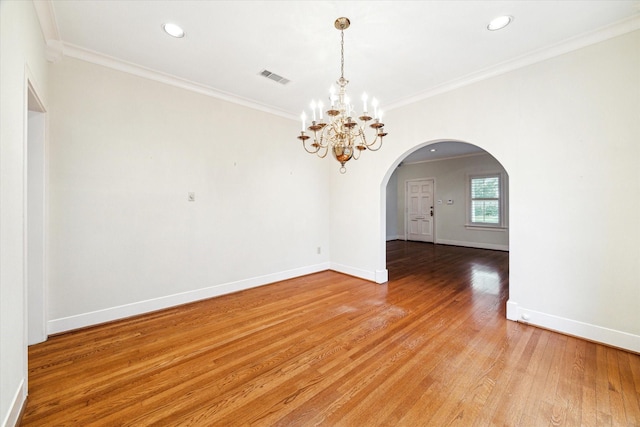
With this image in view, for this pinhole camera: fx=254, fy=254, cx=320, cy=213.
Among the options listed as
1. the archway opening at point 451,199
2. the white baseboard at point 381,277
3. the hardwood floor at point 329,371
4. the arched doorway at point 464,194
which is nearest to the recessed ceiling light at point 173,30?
the hardwood floor at point 329,371

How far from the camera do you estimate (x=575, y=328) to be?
2.53 metres

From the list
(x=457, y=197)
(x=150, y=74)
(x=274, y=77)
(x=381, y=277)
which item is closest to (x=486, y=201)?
(x=457, y=197)

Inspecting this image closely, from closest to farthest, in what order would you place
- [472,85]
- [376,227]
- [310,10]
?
1. [310,10]
2. [472,85]
3. [376,227]

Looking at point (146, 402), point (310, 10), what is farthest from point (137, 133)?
point (146, 402)

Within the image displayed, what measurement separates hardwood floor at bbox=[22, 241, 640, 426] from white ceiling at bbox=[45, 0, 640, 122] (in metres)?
2.93

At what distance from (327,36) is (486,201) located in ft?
23.5

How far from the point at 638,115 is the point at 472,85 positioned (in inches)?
59.7

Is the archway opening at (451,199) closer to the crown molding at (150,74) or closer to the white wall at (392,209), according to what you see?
the white wall at (392,209)

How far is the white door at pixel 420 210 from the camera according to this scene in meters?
8.76

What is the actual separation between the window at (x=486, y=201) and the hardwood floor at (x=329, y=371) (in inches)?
199

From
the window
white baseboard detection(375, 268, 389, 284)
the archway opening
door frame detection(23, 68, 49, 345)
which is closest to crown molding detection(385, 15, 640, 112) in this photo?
white baseboard detection(375, 268, 389, 284)

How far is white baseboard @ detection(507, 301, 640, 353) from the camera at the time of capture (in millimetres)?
2275

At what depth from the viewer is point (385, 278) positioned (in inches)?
171

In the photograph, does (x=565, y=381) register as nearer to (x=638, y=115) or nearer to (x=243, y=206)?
(x=638, y=115)
